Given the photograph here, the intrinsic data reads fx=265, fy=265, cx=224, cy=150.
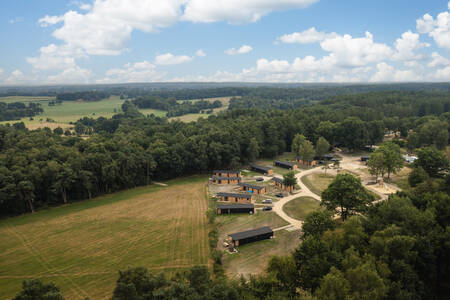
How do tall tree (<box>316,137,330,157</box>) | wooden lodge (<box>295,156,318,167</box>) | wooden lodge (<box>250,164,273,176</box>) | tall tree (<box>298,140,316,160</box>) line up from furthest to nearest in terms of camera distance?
tall tree (<box>316,137,330,157</box>)
wooden lodge (<box>295,156,318,167</box>)
tall tree (<box>298,140,316,160</box>)
wooden lodge (<box>250,164,273,176</box>)

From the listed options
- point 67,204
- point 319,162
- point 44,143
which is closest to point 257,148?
point 319,162

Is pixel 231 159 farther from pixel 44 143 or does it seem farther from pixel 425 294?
pixel 425 294

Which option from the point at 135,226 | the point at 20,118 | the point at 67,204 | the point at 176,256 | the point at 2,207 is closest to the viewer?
the point at 176,256

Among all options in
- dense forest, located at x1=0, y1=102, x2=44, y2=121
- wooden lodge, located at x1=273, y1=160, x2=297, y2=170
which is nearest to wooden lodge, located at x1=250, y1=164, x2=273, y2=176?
wooden lodge, located at x1=273, y1=160, x2=297, y2=170

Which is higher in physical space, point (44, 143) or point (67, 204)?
point (44, 143)

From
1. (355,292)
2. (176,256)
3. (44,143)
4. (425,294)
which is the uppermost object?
(44,143)

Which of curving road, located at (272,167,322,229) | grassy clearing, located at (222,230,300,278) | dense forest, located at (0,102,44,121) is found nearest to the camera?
grassy clearing, located at (222,230,300,278)

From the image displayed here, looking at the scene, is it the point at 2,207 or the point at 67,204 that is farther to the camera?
the point at 67,204

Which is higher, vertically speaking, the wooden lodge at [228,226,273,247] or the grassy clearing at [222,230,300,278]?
the wooden lodge at [228,226,273,247]

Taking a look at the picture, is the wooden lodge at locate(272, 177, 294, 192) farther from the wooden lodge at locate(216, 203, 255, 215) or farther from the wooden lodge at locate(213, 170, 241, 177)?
the wooden lodge at locate(216, 203, 255, 215)
